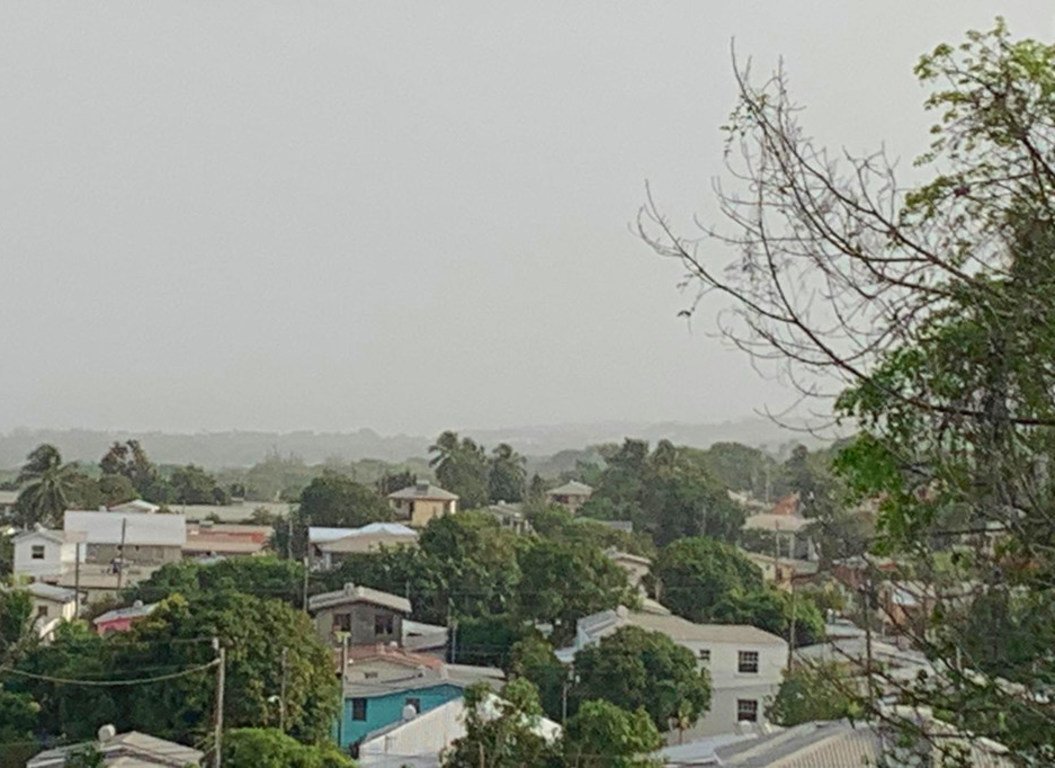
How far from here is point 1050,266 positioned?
3314 mm

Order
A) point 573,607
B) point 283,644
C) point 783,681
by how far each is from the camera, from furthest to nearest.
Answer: point 573,607, point 783,681, point 283,644

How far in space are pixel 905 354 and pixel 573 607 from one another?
19.0m

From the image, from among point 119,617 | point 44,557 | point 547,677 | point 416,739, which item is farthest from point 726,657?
point 44,557

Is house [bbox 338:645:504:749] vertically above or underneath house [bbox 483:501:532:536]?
underneath

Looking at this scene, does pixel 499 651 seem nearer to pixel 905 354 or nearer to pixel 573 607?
pixel 573 607

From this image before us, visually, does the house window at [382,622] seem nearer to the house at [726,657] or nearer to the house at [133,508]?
the house at [726,657]

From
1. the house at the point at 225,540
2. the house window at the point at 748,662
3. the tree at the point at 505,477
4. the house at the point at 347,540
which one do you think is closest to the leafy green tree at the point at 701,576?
the house window at the point at 748,662

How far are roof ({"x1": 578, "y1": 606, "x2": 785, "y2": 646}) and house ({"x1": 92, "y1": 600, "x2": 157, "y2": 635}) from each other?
572 centimetres

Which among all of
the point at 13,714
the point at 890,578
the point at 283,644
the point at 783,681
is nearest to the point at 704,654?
the point at 783,681

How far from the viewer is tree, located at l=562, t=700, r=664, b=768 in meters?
13.0

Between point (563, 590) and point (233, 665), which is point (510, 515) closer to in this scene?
point (563, 590)

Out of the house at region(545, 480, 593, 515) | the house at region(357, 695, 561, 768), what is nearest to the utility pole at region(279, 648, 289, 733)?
the house at region(357, 695, 561, 768)

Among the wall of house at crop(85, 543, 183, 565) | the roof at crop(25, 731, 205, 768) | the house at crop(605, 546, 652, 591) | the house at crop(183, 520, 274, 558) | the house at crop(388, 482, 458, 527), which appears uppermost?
the house at crop(388, 482, 458, 527)

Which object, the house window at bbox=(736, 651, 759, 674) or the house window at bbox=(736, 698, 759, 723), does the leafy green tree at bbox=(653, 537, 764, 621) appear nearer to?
the house window at bbox=(736, 651, 759, 674)
